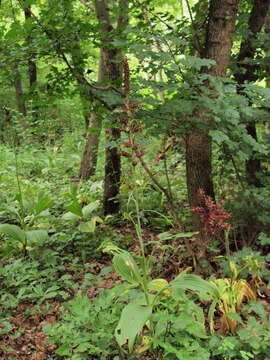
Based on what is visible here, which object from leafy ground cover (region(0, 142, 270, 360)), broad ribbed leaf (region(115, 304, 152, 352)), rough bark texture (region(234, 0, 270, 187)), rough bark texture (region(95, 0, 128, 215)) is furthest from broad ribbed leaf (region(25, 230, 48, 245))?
rough bark texture (region(234, 0, 270, 187))

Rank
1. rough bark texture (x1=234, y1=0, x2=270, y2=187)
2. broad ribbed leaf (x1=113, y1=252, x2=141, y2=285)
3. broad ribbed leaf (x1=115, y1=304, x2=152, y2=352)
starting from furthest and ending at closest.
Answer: rough bark texture (x1=234, y1=0, x2=270, y2=187) → broad ribbed leaf (x1=113, y1=252, x2=141, y2=285) → broad ribbed leaf (x1=115, y1=304, x2=152, y2=352)

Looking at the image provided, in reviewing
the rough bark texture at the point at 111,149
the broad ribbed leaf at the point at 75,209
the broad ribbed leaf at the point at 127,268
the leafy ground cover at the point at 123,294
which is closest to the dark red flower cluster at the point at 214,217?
the leafy ground cover at the point at 123,294

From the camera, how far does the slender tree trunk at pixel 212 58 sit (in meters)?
3.40

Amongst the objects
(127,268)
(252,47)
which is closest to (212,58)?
(252,47)

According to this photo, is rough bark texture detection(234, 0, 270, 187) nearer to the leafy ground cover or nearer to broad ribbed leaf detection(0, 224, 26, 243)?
the leafy ground cover

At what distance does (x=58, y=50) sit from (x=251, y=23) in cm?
201

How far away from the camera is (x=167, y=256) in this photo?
3.94m

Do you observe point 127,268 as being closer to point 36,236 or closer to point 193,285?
point 193,285

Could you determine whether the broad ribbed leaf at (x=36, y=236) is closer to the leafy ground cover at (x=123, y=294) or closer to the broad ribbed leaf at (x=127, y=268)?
the leafy ground cover at (x=123, y=294)

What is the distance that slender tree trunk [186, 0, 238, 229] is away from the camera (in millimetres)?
3396

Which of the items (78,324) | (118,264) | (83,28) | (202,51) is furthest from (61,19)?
(78,324)

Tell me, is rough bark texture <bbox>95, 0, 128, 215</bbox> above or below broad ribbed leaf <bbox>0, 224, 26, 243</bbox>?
above

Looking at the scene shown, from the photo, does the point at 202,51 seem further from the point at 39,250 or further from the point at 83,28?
the point at 39,250

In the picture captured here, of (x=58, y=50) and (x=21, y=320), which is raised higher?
(x=58, y=50)
